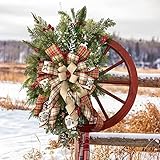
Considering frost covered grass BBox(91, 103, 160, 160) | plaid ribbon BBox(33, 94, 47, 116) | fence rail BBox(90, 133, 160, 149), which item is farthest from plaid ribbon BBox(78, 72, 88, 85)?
frost covered grass BBox(91, 103, 160, 160)

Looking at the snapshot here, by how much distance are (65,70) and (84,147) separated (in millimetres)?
→ 596

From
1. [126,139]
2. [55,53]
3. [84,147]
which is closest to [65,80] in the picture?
[55,53]

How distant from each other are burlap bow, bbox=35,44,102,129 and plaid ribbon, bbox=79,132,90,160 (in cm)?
28

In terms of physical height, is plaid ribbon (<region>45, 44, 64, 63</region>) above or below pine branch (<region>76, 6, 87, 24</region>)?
below

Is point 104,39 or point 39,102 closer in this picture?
point 39,102

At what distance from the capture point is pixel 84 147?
3.85 m

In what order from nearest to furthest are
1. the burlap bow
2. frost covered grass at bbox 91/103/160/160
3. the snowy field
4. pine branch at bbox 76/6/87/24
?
1. the burlap bow
2. pine branch at bbox 76/6/87/24
3. frost covered grass at bbox 91/103/160/160
4. the snowy field

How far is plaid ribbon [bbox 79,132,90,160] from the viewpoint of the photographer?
3.82 metres

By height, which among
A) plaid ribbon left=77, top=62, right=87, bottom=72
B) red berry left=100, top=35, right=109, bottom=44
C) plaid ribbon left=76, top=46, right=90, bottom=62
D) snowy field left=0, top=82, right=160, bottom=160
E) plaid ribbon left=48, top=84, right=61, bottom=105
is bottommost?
snowy field left=0, top=82, right=160, bottom=160

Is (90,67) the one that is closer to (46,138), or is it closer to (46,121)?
(46,121)

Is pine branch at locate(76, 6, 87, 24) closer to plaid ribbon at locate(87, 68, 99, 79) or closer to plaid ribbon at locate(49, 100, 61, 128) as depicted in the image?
plaid ribbon at locate(87, 68, 99, 79)

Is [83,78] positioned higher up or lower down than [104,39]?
lower down

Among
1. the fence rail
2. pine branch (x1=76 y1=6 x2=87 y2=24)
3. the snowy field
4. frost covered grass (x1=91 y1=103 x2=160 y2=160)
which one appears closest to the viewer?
pine branch (x1=76 y1=6 x2=87 y2=24)

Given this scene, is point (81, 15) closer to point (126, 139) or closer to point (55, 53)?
point (55, 53)
